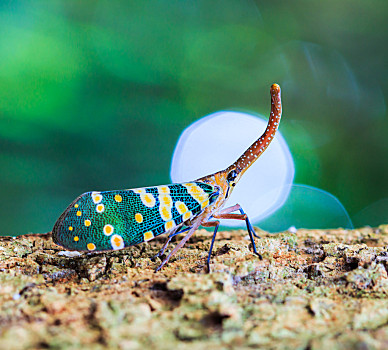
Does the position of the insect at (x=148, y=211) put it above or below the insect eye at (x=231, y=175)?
below

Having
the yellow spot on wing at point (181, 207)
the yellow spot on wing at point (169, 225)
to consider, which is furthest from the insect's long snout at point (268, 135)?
the yellow spot on wing at point (169, 225)

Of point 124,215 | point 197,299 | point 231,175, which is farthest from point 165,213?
point 197,299

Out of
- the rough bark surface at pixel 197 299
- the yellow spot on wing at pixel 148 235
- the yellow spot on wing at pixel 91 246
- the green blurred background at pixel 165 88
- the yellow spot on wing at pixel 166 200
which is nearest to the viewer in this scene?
the rough bark surface at pixel 197 299

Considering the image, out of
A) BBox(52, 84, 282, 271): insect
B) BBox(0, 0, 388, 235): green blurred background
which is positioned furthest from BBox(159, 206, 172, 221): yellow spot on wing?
BBox(0, 0, 388, 235): green blurred background

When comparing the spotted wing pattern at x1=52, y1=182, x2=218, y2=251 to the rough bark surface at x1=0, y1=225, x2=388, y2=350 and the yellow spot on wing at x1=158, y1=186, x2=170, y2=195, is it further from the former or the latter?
the rough bark surface at x1=0, y1=225, x2=388, y2=350

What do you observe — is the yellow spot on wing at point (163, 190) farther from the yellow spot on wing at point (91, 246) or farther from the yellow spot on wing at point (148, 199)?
the yellow spot on wing at point (91, 246)

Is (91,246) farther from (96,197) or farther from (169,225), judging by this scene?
(169,225)

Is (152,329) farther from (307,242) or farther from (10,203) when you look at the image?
(10,203)
